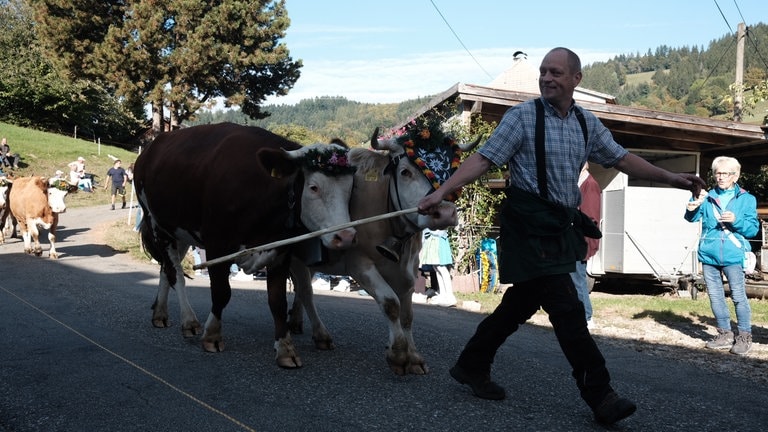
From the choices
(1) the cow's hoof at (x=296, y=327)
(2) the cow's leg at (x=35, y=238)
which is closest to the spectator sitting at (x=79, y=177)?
(2) the cow's leg at (x=35, y=238)

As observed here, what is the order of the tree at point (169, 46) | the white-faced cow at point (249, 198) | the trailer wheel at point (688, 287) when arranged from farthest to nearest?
the tree at point (169, 46), the trailer wheel at point (688, 287), the white-faced cow at point (249, 198)

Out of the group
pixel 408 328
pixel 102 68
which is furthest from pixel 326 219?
pixel 102 68

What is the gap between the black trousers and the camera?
13.5ft

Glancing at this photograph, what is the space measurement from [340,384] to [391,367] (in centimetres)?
51

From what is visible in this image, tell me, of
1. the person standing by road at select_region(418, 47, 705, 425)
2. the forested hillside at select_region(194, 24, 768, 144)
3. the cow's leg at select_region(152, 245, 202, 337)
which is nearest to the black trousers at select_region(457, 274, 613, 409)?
the person standing by road at select_region(418, 47, 705, 425)

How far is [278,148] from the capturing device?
6.10 meters

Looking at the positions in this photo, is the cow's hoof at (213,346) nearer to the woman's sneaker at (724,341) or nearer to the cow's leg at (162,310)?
the cow's leg at (162,310)

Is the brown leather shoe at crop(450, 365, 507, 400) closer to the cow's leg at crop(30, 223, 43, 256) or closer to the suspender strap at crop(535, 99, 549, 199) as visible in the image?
the suspender strap at crop(535, 99, 549, 199)

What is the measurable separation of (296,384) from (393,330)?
863mm

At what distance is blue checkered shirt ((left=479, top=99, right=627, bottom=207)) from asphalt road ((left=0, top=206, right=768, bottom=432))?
1.38m

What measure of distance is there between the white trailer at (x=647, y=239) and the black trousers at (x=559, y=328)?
1037cm

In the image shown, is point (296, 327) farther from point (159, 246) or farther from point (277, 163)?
point (277, 163)

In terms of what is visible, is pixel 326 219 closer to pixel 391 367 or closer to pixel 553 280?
pixel 391 367

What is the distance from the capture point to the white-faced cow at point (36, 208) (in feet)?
51.8
